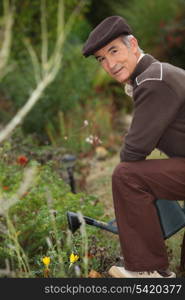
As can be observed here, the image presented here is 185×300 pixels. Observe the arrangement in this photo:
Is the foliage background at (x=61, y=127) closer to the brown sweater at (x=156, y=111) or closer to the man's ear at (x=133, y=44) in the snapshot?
the brown sweater at (x=156, y=111)

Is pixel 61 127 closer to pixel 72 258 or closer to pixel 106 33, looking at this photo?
pixel 106 33

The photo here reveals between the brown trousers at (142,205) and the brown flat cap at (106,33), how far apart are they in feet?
2.17

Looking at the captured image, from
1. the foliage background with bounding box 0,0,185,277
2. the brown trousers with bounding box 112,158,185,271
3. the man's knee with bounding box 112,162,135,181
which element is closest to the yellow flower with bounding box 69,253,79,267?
the foliage background with bounding box 0,0,185,277

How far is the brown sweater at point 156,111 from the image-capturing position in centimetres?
314

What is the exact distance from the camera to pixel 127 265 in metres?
3.28

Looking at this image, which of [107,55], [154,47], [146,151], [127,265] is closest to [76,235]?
[127,265]

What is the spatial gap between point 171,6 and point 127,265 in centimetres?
823

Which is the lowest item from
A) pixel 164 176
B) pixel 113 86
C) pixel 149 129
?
pixel 113 86

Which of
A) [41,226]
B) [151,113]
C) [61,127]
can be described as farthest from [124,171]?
[61,127]

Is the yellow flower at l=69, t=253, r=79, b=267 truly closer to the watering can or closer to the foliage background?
the foliage background

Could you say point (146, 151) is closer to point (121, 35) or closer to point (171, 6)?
point (121, 35)

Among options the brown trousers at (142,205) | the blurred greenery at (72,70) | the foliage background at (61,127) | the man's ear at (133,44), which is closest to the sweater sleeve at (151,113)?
the brown trousers at (142,205)

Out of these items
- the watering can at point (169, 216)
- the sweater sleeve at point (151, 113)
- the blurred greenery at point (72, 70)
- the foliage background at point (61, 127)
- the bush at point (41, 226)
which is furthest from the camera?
the blurred greenery at point (72, 70)

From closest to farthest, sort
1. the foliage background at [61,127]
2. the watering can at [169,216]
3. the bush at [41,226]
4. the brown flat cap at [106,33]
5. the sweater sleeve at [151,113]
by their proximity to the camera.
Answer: the sweater sleeve at [151,113], the brown flat cap at [106,33], the watering can at [169,216], the bush at [41,226], the foliage background at [61,127]
